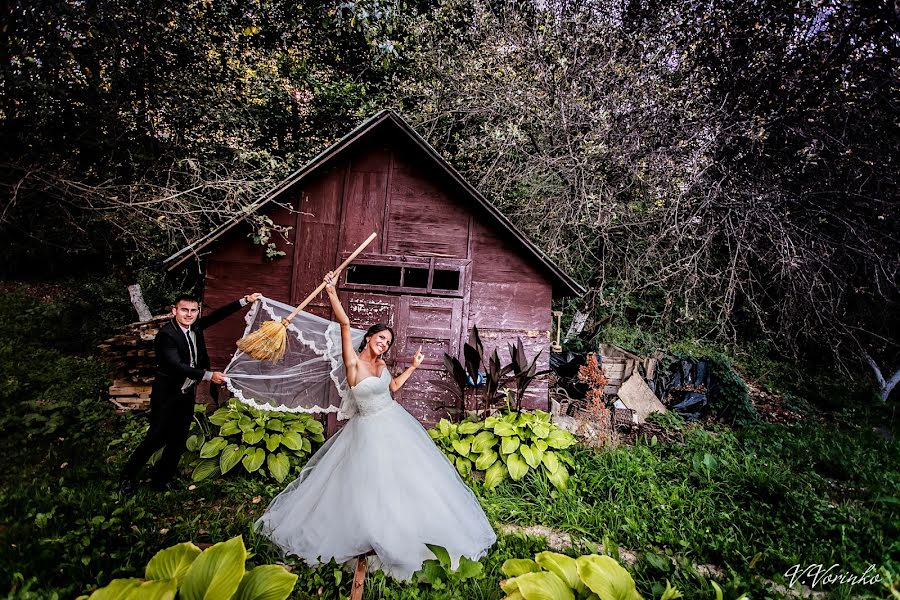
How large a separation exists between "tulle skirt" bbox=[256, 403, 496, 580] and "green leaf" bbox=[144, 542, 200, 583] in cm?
136

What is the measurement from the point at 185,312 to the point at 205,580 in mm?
3212

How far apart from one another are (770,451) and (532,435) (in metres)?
3.79

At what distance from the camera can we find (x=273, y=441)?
16.6 feet

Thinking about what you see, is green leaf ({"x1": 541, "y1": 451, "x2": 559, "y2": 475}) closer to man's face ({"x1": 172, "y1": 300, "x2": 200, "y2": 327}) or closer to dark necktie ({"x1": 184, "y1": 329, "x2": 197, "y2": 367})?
dark necktie ({"x1": 184, "y1": 329, "x2": 197, "y2": 367})

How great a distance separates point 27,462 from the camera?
5418 mm

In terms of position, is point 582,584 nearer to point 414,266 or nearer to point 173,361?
point 173,361

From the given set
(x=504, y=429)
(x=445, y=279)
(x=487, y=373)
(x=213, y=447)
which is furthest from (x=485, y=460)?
(x=213, y=447)

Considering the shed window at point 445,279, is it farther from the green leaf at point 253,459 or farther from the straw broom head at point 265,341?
the green leaf at point 253,459

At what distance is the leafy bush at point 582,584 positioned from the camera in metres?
2.23

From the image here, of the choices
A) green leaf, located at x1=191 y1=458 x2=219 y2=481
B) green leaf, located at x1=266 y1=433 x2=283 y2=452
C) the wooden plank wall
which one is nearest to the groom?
green leaf, located at x1=191 y1=458 x2=219 y2=481

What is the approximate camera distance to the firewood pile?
24.2ft

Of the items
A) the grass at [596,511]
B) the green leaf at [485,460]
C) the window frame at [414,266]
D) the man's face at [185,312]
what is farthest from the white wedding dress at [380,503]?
the window frame at [414,266]

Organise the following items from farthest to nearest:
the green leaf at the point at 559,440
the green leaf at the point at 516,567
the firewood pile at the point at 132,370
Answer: the firewood pile at the point at 132,370
the green leaf at the point at 559,440
the green leaf at the point at 516,567

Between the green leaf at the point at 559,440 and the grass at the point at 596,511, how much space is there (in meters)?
0.39
